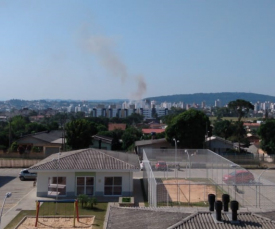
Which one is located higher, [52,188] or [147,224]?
[147,224]

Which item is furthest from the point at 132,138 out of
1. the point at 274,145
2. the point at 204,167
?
the point at 204,167

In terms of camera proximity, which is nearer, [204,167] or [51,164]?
[51,164]

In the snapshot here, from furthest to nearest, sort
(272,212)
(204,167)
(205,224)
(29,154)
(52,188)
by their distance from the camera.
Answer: (29,154) < (204,167) < (52,188) < (272,212) < (205,224)

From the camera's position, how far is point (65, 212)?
21891 mm

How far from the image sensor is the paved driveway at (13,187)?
80.7 feet

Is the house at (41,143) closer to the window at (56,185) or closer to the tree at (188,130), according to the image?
the tree at (188,130)

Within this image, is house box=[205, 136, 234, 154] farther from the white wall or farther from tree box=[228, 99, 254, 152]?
the white wall

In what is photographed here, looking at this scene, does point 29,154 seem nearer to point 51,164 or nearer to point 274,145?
point 51,164

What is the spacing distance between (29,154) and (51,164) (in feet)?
61.4

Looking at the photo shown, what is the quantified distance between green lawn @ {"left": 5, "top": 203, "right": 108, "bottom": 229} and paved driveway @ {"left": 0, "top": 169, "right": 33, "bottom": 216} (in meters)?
1.68

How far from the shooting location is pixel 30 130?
7594 cm

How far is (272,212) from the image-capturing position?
14711 mm

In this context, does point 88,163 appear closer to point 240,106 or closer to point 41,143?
point 41,143

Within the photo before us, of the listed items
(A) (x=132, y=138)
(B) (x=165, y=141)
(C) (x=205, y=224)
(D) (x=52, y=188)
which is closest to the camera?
(C) (x=205, y=224)
